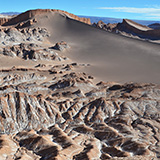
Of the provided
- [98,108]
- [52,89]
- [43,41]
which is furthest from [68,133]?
[43,41]

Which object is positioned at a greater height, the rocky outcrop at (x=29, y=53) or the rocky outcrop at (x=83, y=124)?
the rocky outcrop at (x=83, y=124)

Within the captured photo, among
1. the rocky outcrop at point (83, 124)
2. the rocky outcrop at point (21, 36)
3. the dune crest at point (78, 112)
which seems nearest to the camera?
the rocky outcrop at point (83, 124)

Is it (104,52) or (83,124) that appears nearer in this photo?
(83,124)

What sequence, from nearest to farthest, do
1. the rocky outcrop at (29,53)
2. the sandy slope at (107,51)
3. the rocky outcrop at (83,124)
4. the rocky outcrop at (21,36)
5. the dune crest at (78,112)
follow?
the rocky outcrop at (83,124)
the dune crest at (78,112)
the sandy slope at (107,51)
the rocky outcrop at (29,53)
the rocky outcrop at (21,36)

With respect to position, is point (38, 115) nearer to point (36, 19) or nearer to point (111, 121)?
point (111, 121)

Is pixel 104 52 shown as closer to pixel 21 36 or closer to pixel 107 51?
pixel 107 51

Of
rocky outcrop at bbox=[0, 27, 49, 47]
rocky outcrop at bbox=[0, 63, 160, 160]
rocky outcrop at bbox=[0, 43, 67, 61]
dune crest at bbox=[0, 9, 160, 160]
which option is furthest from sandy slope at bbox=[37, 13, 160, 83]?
rocky outcrop at bbox=[0, 63, 160, 160]

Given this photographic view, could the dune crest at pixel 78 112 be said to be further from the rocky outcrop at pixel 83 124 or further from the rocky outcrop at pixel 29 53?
the rocky outcrop at pixel 29 53

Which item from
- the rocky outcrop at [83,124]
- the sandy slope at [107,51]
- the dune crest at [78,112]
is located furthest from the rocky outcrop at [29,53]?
the rocky outcrop at [83,124]

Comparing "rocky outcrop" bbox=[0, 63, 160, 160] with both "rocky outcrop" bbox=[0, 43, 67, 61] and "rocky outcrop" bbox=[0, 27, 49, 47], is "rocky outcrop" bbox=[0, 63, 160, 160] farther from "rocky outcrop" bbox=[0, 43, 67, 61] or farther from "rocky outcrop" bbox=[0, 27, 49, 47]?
"rocky outcrop" bbox=[0, 27, 49, 47]

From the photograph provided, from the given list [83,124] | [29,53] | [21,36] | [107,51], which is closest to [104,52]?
[107,51]
